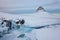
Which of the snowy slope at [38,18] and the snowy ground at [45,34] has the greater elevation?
the snowy slope at [38,18]

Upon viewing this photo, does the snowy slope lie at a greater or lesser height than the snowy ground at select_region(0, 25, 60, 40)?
greater

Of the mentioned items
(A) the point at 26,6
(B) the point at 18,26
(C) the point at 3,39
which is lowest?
(C) the point at 3,39

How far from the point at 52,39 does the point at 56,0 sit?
0.49 meters

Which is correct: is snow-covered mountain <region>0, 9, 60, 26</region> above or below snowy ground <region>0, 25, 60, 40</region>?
above

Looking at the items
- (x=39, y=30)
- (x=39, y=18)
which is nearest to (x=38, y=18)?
(x=39, y=18)

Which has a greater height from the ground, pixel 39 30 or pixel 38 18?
pixel 38 18

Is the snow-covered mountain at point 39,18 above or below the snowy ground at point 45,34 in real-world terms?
above

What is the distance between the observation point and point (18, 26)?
1.24 metres

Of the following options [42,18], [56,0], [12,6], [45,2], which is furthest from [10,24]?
[56,0]

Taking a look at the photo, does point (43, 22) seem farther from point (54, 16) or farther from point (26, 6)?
point (26, 6)

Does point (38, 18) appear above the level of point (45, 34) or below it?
above

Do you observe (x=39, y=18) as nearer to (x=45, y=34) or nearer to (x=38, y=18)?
(x=38, y=18)

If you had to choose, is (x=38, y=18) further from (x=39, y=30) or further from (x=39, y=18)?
(x=39, y=30)

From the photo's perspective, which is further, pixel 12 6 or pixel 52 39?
pixel 12 6
